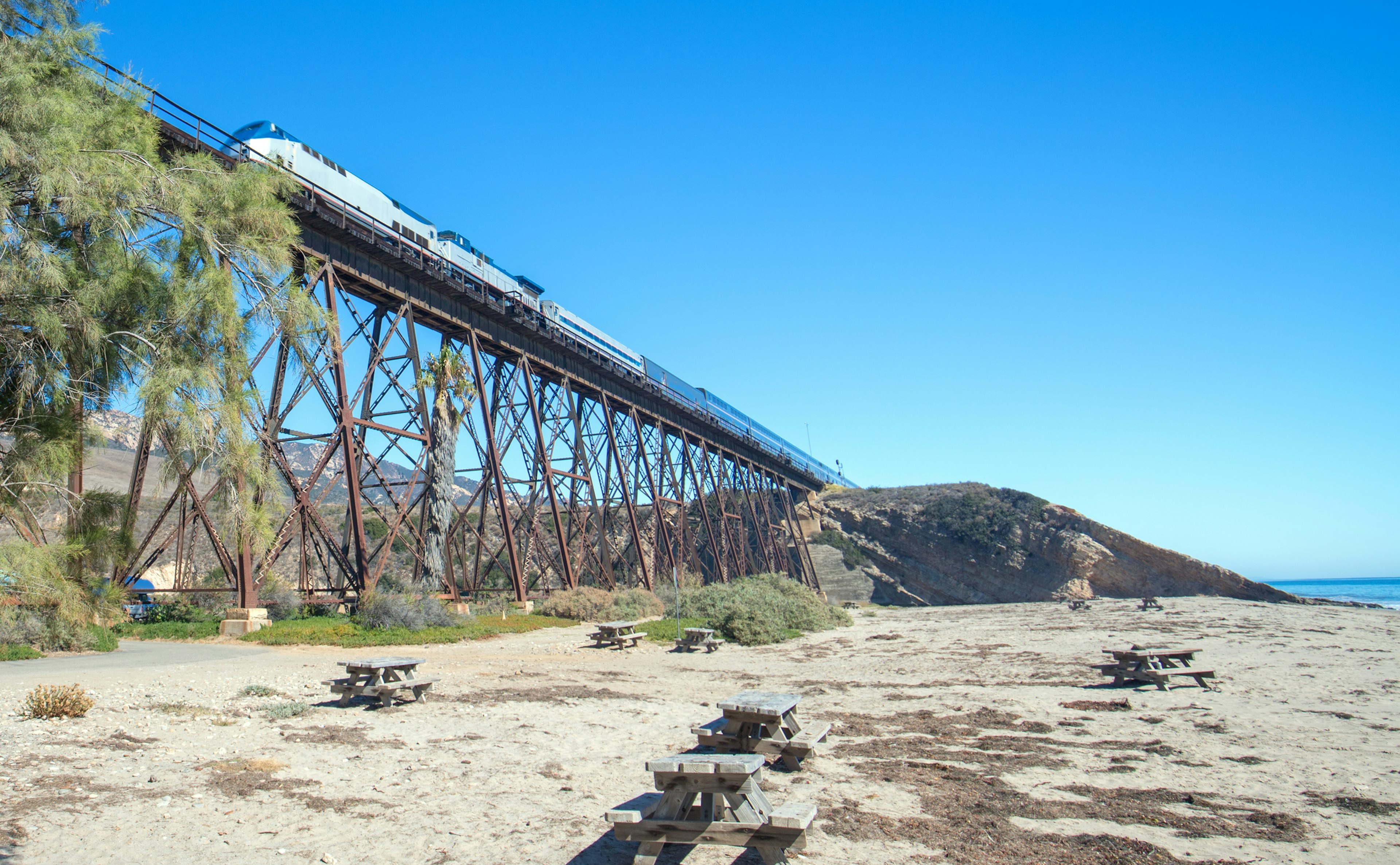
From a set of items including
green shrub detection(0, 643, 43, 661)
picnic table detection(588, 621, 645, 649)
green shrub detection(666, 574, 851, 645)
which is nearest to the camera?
green shrub detection(0, 643, 43, 661)

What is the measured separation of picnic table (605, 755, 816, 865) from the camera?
139 inches

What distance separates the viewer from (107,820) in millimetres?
4145

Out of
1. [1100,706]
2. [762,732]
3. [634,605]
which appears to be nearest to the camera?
[762,732]

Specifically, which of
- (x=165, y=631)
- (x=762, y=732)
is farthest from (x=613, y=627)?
(x=762, y=732)

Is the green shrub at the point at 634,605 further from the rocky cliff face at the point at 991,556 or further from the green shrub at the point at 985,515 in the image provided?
the green shrub at the point at 985,515

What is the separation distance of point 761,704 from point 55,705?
230 inches

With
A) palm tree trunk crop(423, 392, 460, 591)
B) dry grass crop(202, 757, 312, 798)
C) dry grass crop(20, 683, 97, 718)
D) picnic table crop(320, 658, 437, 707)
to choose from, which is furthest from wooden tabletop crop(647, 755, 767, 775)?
palm tree trunk crop(423, 392, 460, 591)

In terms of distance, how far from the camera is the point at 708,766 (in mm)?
3619

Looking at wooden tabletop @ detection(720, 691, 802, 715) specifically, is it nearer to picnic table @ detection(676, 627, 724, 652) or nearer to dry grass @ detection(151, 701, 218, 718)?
dry grass @ detection(151, 701, 218, 718)

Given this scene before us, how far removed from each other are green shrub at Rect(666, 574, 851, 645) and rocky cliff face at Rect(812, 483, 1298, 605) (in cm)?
1993

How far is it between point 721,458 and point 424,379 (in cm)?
2092

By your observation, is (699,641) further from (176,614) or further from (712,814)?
(712,814)

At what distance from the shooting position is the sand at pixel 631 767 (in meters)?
4.00

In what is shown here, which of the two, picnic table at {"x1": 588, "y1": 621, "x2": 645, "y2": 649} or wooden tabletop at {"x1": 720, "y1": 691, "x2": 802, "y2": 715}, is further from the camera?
picnic table at {"x1": 588, "y1": 621, "x2": 645, "y2": 649}
